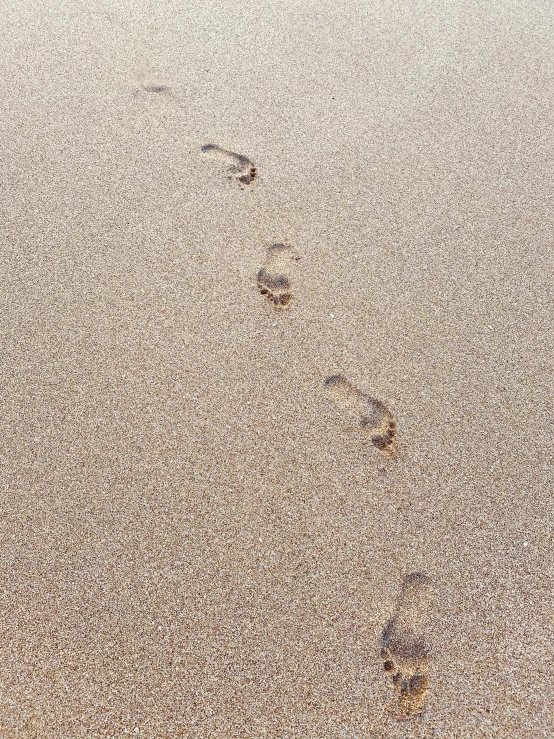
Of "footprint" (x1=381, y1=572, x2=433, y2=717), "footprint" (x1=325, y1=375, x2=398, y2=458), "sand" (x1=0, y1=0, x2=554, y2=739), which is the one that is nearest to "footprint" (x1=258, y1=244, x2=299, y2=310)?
"sand" (x1=0, y1=0, x2=554, y2=739)

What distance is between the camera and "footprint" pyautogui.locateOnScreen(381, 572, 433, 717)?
5.21ft

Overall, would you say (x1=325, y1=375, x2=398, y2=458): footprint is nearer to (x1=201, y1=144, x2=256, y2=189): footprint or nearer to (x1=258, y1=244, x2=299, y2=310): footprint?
(x1=258, y1=244, x2=299, y2=310): footprint

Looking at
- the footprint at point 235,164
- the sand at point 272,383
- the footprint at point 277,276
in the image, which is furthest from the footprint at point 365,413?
the footprint at point 235,164

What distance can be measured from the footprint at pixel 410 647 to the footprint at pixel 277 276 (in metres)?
1.09

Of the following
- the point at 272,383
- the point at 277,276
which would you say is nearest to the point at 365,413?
the point at 272,383

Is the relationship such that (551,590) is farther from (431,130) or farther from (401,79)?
(401,79)

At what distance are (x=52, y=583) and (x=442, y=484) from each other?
4.07 ft

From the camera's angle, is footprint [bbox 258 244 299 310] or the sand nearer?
the sand

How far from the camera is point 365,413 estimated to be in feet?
6.57

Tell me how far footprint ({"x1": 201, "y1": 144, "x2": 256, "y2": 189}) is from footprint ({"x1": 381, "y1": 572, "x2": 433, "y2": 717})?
1787mm

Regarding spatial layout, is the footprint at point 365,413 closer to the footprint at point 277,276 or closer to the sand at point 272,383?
the sand at point 272,383

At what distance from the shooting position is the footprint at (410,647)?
5.21 ft

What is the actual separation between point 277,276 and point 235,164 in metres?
0.68

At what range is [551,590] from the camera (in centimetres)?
174
